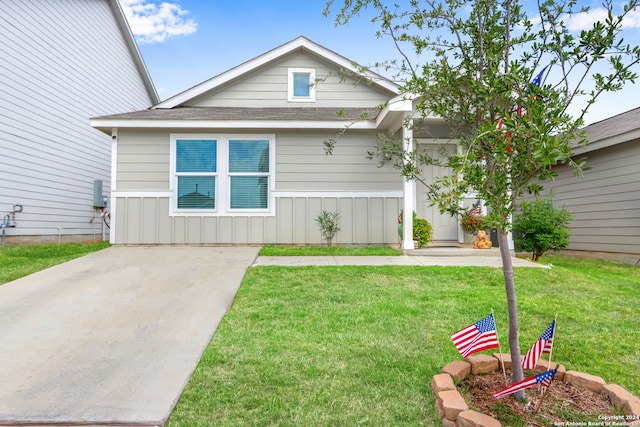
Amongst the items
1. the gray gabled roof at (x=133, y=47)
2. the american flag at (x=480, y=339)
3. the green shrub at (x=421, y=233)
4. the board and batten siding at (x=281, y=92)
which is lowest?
the american flag at (x=480, y=339)

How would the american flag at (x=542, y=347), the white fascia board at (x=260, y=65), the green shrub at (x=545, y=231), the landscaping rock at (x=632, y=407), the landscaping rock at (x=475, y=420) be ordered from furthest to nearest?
the white fascia board at (x=260, y=65)
the green shrub at (x=545, y=231)
the american flag at (x=542, y=347)
the landscaping rock at (x=632, y=407)
the landscaping rock at (x=475, y=420)

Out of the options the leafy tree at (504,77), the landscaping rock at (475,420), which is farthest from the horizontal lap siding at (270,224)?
the landscaping rock at (475,420)

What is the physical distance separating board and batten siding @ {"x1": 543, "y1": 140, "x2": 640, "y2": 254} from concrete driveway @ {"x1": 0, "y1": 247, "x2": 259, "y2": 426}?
7842 mm

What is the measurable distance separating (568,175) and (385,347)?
Result: 9.34m

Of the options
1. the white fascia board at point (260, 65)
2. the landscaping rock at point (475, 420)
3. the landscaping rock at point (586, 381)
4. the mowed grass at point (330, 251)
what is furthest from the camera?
the white fascia board at point (260, 65)

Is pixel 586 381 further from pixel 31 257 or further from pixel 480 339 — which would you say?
pixel 31 257

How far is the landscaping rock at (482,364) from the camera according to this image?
2.40 meters

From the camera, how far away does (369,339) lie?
3.13 meters

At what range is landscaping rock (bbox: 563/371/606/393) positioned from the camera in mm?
2145

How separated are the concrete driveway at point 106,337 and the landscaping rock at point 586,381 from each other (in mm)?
2410

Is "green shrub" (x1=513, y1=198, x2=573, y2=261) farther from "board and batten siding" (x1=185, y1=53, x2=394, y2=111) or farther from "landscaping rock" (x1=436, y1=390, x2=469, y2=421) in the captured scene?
"landscaping rock" (x1=436, y1=390, x2=469, y2=421)

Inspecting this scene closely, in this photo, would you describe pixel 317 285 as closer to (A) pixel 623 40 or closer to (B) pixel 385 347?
(B) pixel 385 347

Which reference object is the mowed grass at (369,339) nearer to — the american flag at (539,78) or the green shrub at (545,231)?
the american flag at (539,78)

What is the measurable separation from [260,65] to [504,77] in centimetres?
816
